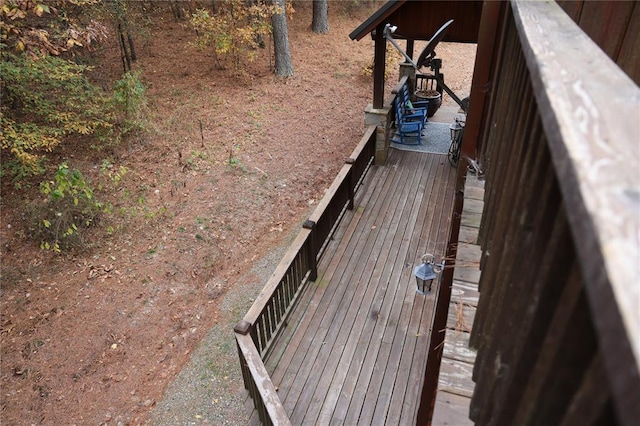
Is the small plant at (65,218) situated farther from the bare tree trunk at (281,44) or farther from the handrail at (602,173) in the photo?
the handrail at (602,173)

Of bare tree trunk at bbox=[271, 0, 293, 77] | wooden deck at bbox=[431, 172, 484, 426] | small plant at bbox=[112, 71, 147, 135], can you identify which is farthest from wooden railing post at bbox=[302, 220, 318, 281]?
bare tree trunk at bbox=[271, 0, 293, 77]

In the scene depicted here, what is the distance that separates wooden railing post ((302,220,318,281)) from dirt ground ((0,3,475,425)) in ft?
5.47

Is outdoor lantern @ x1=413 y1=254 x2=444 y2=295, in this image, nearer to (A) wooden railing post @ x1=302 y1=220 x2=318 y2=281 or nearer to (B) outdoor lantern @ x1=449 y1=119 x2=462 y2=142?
(A) wooden railing post @ x1=302 y1=220 x2=318 y2=281

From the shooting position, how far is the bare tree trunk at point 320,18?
1738cm

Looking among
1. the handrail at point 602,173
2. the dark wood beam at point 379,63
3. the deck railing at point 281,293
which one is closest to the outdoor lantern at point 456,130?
the dark wood beam at point 379,63

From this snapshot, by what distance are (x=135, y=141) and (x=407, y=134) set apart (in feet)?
21.3

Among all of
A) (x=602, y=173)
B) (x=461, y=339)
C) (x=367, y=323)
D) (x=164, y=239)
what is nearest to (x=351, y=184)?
(x=367, y=323)

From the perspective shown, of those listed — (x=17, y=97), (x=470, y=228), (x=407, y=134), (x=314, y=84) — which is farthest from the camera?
(x=314, y=84)

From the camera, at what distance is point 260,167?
10.2 m

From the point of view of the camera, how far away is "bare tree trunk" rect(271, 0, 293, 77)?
1388 cm

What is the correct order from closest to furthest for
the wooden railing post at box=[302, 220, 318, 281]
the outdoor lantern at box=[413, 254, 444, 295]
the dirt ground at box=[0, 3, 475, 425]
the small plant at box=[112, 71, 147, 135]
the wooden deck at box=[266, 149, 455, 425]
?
1. the wooden deck at box=[266, 149, 455, 425]
2. the outdoor lantern at box=[413, 254, 444, 295]
3. the wooden railing post at box=[302, 220, 318, 281]
4. the dirt ground at box=[0, 3, 475, 425]
5. the small plant at box=[112, 71, 147, 135]

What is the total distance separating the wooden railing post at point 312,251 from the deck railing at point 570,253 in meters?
4.32

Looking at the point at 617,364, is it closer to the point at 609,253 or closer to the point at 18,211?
the point at 609,253

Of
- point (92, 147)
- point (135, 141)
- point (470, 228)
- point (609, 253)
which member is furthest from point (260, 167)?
point (609, 253)
